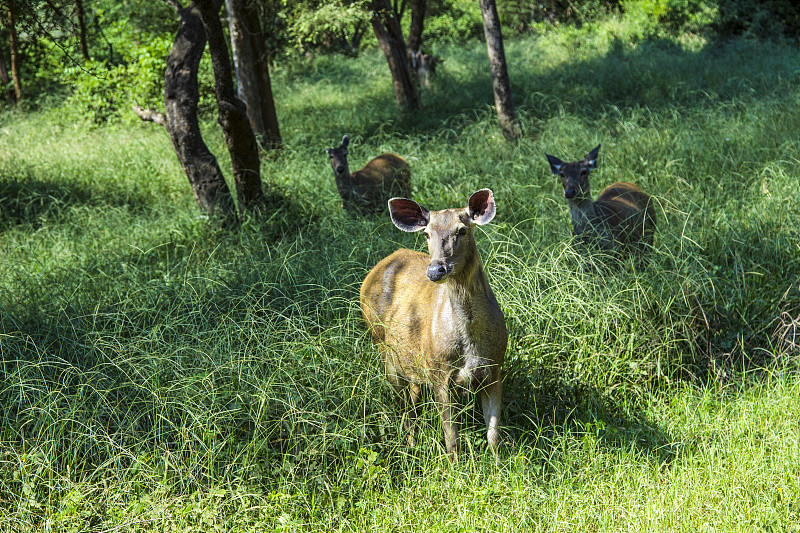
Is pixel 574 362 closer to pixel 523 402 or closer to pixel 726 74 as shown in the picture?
pixel 523 402

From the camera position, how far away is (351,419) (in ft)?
13.6

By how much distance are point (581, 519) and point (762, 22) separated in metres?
→ 19.5

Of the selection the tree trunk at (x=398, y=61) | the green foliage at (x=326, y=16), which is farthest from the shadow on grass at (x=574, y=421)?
the tree trunk at (x=398, y=61)

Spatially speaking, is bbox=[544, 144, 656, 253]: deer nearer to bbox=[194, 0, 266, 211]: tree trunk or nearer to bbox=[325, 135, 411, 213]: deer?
bbox=[325, 135, 411, 213]: deer

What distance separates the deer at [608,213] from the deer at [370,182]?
228 cm

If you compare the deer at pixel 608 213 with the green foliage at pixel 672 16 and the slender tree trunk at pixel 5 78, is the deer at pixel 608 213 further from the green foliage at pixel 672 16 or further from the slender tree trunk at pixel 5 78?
the slender tree trunk at pixel 5 78

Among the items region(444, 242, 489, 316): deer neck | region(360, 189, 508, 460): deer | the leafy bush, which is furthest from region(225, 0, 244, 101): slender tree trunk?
region(444, 242, 489, 316): deer neck

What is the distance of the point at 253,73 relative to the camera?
1128cm

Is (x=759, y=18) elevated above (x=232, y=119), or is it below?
below

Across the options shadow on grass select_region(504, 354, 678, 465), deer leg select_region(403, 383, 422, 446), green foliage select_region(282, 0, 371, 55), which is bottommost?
shadow on grass select_region(504, 354, 678, 465)

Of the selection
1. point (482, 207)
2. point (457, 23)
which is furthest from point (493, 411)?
point (457, 23)

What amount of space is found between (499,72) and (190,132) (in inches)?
191

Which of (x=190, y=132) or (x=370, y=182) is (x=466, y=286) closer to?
(x=370, y=182)

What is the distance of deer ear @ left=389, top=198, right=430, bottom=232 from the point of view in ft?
13.7
